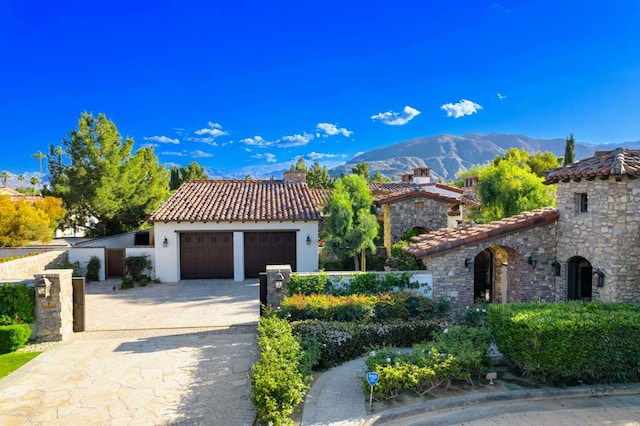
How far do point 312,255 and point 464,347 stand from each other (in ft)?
39.5

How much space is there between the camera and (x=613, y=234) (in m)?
10.1

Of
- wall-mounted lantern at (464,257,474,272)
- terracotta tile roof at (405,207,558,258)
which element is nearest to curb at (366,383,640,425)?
Answer: wall-mounted lantern at (464,257,474,272)

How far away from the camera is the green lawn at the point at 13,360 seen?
29.7 feet

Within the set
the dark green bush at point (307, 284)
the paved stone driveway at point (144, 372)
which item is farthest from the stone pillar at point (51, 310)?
the dark green bush at point (307, 284)

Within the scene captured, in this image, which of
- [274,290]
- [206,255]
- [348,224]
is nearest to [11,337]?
[274,290]

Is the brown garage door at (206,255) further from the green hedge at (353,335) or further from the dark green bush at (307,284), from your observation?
the green hedge at (353,335)

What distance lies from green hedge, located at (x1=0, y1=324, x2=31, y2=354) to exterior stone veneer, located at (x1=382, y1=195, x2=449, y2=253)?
14.8 meters

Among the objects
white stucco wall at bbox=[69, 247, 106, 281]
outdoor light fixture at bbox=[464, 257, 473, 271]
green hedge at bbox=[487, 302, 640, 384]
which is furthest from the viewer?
white stucco wall at bbox=[69, 247, 106, 281]

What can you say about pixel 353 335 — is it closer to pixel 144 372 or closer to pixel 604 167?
pixel 144 372

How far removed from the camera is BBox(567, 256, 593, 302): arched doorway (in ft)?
38.3

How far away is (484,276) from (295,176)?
15991 mm

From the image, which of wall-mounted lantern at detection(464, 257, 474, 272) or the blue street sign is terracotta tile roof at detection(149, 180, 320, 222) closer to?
wall-mounted lantern at detection(464, 257, 474, 272)

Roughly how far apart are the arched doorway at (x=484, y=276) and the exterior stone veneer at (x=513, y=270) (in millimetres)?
1818

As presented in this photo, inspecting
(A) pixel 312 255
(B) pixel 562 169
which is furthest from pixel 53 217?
(B) pixel 562 169
